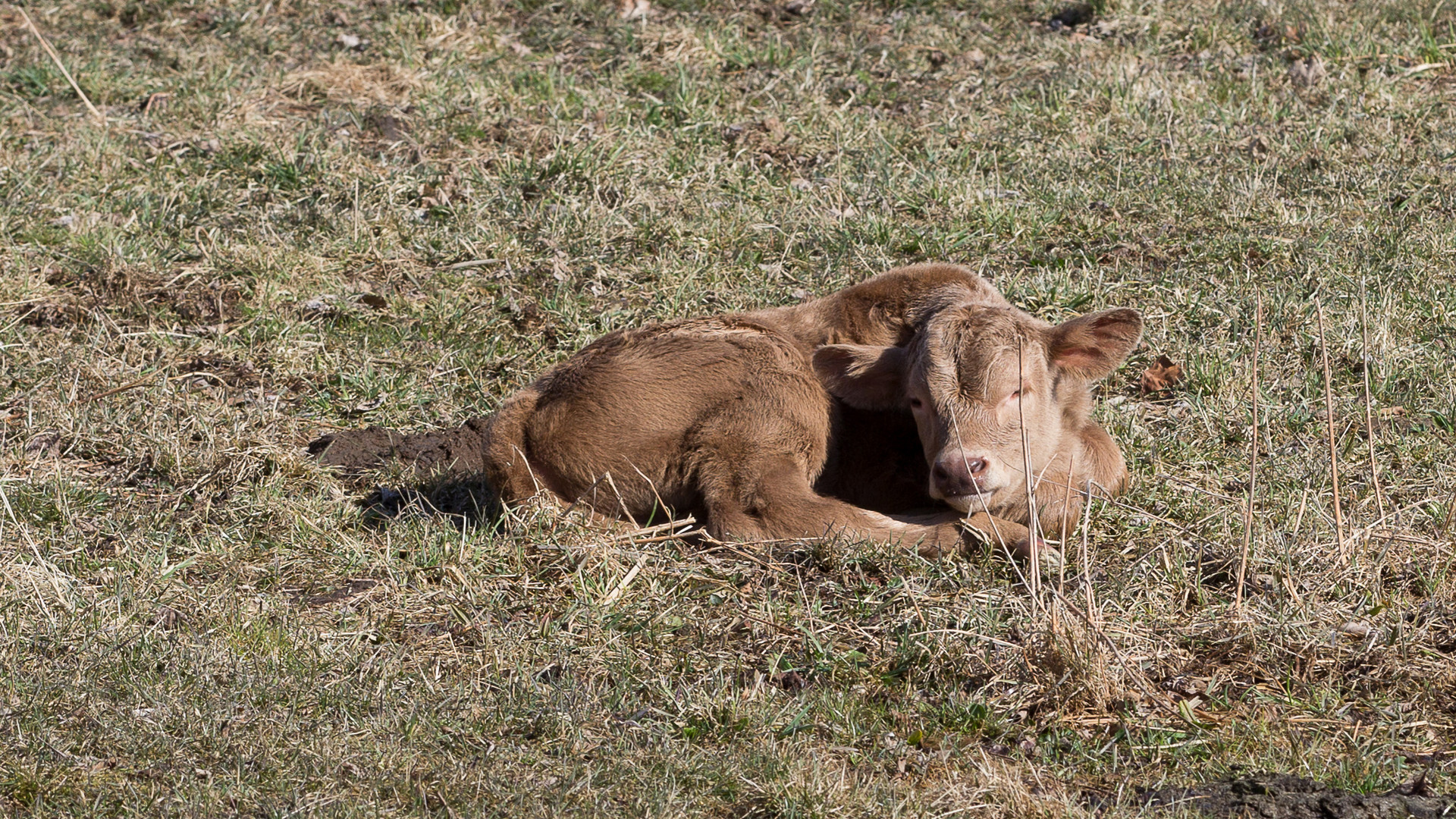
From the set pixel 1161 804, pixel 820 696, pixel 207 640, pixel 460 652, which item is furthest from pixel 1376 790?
pixel 207 640

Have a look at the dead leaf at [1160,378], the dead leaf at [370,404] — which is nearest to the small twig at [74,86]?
the dead leaf at [370,404]

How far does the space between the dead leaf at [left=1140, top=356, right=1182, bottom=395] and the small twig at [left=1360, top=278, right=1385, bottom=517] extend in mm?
786

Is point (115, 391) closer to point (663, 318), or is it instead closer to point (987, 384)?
point (663, 318)

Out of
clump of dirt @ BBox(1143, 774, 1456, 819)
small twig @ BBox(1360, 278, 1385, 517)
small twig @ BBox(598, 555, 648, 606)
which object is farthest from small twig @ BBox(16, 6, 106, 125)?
clump of dirt @ BBox(1143, 774, 1456, 819)

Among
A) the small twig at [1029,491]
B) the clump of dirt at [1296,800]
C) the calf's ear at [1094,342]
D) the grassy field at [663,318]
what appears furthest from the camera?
the calf's ear at [1094,342]

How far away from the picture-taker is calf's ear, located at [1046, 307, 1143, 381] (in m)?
5.27

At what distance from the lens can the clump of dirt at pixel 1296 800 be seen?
351 cm

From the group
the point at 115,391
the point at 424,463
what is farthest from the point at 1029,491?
the point at 115,391

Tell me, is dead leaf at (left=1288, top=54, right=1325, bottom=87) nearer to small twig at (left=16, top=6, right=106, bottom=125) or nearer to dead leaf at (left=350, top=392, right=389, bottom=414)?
dead leaf at (left=350, top=392, right=389, bottom=414)

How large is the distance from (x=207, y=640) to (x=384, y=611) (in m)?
0.58

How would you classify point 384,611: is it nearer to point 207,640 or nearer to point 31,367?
point 207,640

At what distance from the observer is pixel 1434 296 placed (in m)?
6.95

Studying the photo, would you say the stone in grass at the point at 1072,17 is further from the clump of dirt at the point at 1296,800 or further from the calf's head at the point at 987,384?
the clump of dirt at the point at 1296,800

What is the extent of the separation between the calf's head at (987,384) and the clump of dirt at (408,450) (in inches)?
70.1
